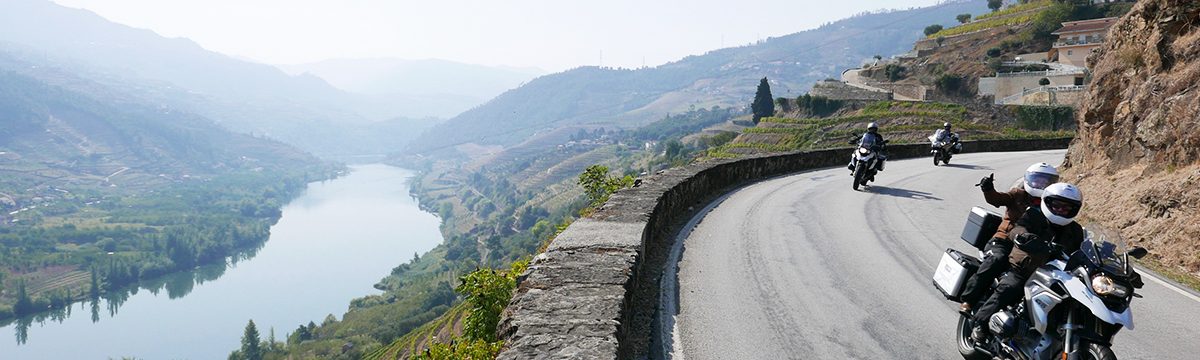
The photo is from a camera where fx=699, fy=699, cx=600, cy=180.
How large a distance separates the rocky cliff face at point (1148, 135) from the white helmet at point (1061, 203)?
5317mm

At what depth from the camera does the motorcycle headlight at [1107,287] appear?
3.91m

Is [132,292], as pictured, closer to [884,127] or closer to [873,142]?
[884,127]

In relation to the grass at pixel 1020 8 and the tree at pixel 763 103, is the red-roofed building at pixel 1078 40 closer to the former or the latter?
the grass at pixel 1020 8

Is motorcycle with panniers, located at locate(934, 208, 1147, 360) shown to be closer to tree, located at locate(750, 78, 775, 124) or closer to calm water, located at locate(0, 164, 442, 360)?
tree, located at locate(750, 78, 775, 124)

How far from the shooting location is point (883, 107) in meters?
64.8

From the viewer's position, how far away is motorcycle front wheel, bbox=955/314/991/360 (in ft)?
16.5

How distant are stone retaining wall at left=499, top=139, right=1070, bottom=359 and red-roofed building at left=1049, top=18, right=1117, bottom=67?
7190 centimetres

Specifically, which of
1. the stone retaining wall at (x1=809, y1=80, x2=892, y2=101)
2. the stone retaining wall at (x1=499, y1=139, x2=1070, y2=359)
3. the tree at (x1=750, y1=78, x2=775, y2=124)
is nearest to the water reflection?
the tree at (x1=750, y1=78, x2=775, y2=124)

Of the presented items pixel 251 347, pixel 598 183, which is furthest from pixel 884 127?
pixel 251 347

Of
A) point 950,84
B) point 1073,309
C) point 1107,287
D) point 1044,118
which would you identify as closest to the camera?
point 1107,287

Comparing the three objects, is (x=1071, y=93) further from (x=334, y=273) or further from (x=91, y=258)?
(x=91, y=258)

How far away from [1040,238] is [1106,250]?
16.0 inches

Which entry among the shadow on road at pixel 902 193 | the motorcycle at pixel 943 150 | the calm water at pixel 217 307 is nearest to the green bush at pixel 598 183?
the shadow on road at pixel 902 193

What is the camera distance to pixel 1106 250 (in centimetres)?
427
